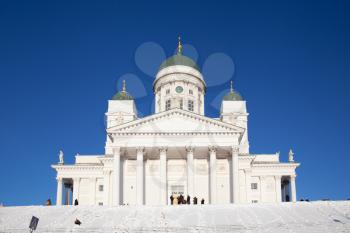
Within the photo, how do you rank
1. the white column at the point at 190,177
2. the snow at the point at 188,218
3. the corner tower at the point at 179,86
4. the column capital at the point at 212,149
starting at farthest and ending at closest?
1. the corner tower at the point at 179,86
2. the column capital at the point at 212,149
3. the white column at the point at 190,177
4. the snow at the point at 188,218

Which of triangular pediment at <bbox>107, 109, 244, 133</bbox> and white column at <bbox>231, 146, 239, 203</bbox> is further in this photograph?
triangular pediment at <bbox>107, 109, 244, 133</bbox>

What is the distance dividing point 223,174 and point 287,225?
78.7 ft

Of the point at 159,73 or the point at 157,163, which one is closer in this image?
the point at 157,163

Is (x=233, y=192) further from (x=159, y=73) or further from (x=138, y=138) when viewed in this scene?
(x=159, y=73)

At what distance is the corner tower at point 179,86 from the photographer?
6359cm

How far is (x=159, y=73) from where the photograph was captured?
6719 cm

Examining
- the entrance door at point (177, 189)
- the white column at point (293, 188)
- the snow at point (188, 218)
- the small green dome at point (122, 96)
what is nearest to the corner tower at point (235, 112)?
the white column at point (293, 188)

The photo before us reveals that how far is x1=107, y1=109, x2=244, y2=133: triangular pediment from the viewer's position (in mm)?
50000

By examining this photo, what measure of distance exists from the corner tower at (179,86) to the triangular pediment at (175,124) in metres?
11.9

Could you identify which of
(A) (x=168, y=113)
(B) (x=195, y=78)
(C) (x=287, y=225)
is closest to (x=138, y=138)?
(A) (x=168, y=113)

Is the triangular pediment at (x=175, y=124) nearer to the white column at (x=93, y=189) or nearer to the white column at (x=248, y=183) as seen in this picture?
the white column at (x=248, y=183)

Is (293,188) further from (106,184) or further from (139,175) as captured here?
(106,184)

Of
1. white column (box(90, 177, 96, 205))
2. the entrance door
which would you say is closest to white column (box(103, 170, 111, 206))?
white column (box(90, 177, 96, 205))

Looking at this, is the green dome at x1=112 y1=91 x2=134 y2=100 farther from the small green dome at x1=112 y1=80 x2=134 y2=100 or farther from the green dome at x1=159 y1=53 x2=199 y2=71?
the green dome at x1=159 y1=53 x2=199 y2=71
